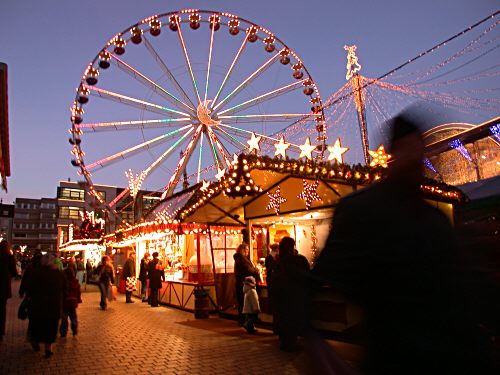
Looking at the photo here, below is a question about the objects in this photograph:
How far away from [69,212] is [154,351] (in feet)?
204

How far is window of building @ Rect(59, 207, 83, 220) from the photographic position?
6150 centimetres

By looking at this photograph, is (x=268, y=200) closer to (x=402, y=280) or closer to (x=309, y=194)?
(x=309, y=194)

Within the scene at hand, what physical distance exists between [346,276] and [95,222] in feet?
121

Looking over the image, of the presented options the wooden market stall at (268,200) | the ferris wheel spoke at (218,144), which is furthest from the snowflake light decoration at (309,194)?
the ferris wheel spoke at (218,144)

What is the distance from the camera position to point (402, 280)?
107 cm

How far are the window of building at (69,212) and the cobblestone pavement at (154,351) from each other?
56.4 meters

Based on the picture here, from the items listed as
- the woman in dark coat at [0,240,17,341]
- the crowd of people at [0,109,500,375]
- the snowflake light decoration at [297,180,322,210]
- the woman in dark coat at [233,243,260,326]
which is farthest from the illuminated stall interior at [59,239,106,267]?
the crowd of people at [0,109,500,375]

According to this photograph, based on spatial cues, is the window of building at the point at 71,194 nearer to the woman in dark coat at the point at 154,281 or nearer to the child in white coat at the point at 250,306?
the woman in dark coat at the point at 154,281

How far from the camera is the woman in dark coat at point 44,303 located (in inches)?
251

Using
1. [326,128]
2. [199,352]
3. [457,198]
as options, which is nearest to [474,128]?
[457,198]

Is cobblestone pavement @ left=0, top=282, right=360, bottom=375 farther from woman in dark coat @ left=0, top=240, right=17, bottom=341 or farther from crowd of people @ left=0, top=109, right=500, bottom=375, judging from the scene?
crowd of people @ left=0, top=109, right=500, bottom=375

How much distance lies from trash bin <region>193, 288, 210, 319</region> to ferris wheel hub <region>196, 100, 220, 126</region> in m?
10.7

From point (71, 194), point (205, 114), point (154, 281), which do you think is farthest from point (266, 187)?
point (71, 194)

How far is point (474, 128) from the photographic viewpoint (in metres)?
12.8
